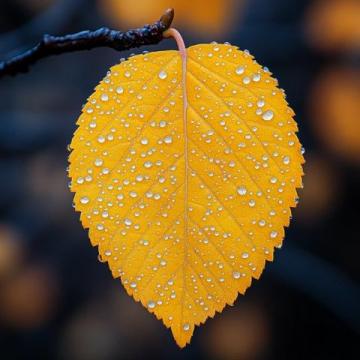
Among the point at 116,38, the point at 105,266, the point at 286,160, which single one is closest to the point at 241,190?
the point at 286,160

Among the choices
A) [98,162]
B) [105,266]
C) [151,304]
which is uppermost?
[98,162]

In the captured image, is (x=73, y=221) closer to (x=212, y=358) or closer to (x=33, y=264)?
(x=33, y=264)

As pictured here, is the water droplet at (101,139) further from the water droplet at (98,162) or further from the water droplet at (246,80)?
the water droplet at (246,80)

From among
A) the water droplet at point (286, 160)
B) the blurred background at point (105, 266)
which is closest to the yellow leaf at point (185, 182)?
the water droplet at point (286, 160)

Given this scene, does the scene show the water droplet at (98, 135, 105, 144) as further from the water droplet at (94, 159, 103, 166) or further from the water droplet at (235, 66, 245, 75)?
the water droplet at (235, 66, 245, 75)

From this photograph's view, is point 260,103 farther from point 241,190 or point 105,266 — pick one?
point 105,266
